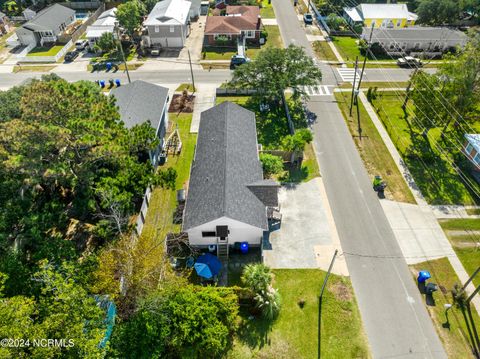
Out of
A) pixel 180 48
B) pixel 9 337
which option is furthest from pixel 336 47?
pixel 9 337

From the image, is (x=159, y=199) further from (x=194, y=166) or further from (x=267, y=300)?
(x=267, y=300)

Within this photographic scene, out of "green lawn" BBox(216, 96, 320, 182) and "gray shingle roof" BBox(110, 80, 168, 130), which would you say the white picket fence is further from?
"green lawn" BBox(216, 96, 320, 182)

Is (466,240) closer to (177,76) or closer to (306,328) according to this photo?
(306,328)

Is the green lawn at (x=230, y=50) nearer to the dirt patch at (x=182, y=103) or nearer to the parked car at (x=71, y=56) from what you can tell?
the dirt patch at (x=182, y=103)

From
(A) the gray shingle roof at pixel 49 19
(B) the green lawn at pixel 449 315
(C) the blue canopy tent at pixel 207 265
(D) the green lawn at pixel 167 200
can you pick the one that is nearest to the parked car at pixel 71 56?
(A) the gray shingle roof at pixel 49 19

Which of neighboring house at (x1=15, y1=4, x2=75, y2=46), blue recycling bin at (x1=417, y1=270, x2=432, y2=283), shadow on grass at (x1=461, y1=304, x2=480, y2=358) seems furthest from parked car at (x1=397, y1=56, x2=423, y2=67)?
neighboring house at (x1=15, y1=4, x2=75, y2=46)
